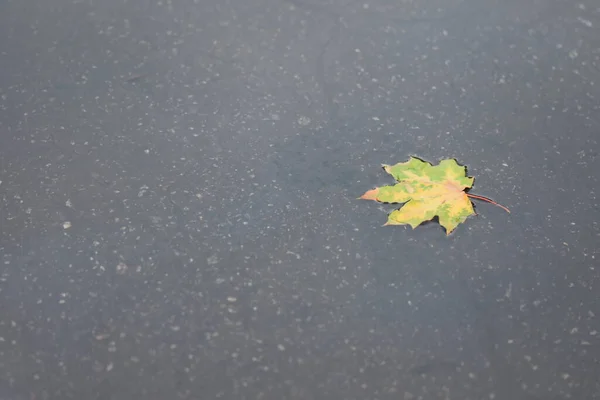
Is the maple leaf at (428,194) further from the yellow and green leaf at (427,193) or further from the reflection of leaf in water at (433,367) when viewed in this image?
the reflection of leaf in water at (433,367)

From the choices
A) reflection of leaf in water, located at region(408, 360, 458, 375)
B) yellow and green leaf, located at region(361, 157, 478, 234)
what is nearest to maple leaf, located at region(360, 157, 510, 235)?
yellow and green leaf, located at region(361, 157, 478, 234)

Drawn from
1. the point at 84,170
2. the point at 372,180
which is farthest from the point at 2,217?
the point at 372,180

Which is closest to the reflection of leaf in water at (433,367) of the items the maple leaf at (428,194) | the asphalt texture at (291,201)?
the asphalt texture at (291,201)

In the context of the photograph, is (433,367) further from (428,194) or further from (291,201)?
(291,201)

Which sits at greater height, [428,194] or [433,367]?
[428,194]

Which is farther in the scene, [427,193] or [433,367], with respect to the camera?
[427,193]

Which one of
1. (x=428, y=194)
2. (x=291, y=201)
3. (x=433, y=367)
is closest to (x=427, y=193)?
(x=428, y=194)

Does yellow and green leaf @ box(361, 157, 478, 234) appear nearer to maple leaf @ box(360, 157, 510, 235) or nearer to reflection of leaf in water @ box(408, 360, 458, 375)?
maple leaf @ box(360, 157, 510, 235)
